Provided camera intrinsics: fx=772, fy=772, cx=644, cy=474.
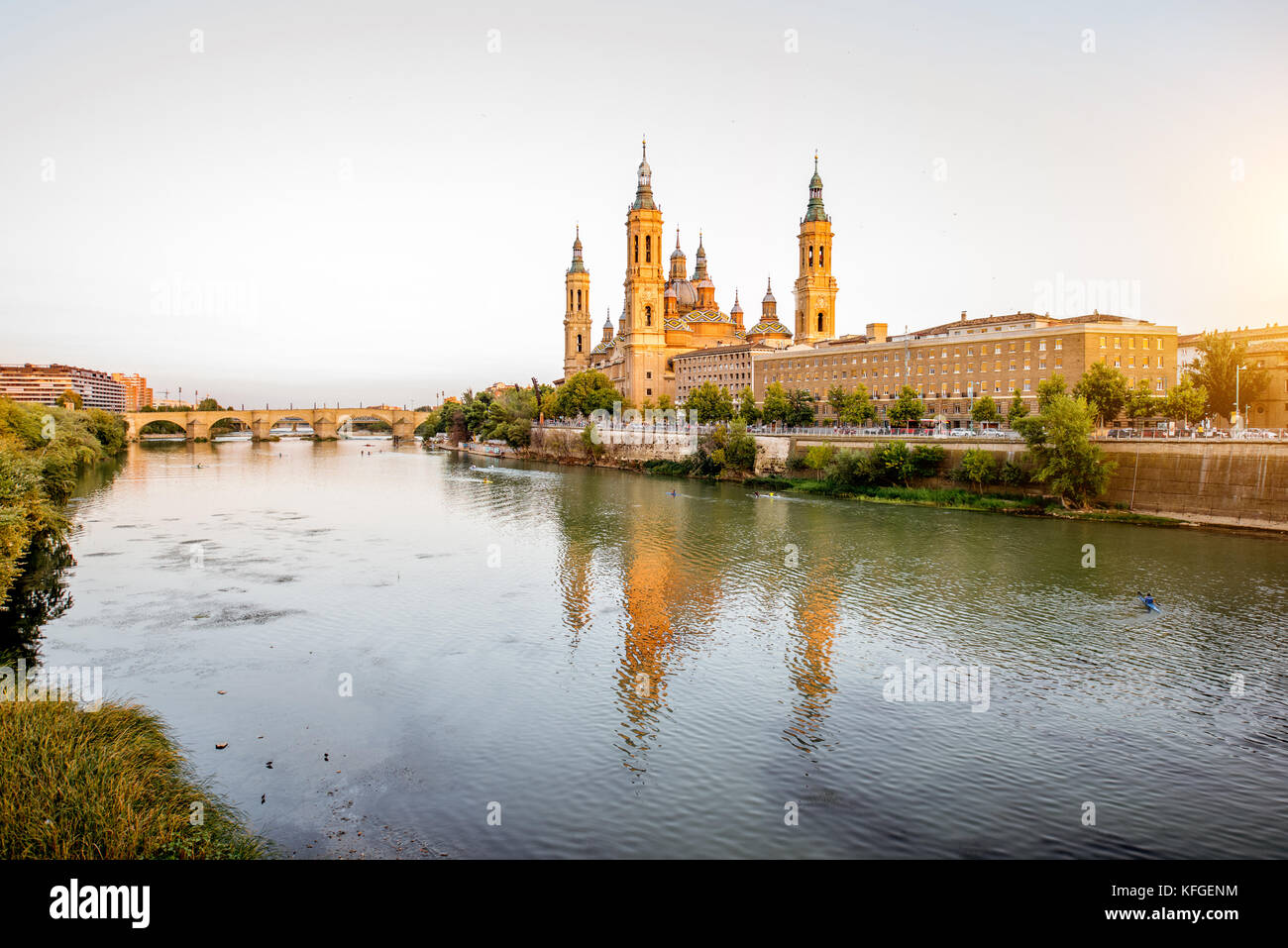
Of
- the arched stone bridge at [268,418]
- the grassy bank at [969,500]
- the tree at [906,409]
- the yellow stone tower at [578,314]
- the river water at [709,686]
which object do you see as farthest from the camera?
the yellow stone tower at [578,314]

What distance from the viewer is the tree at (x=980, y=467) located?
4622cm

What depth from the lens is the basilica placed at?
102 m

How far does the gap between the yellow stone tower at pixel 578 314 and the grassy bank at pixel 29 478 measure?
9387cm

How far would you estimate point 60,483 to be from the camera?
33.1 metres

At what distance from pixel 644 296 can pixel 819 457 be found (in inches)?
2402

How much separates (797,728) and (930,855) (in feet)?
14.8

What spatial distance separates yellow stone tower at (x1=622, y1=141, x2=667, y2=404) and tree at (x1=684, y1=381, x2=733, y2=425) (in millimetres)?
28112

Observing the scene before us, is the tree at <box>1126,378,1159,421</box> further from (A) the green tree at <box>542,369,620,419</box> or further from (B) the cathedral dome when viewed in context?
(B) the cathedral dome

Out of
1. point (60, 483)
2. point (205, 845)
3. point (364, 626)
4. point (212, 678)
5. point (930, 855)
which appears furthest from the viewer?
point (60, 483)

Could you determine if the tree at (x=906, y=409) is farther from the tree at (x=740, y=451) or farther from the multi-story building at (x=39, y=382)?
the multi-story building at (x=39, y=382)

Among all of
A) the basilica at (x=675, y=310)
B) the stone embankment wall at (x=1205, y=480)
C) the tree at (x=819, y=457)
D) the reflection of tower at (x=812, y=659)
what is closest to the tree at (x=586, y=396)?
the basilica at (x=675, y=310)

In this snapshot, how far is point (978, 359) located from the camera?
71938 millimetres
